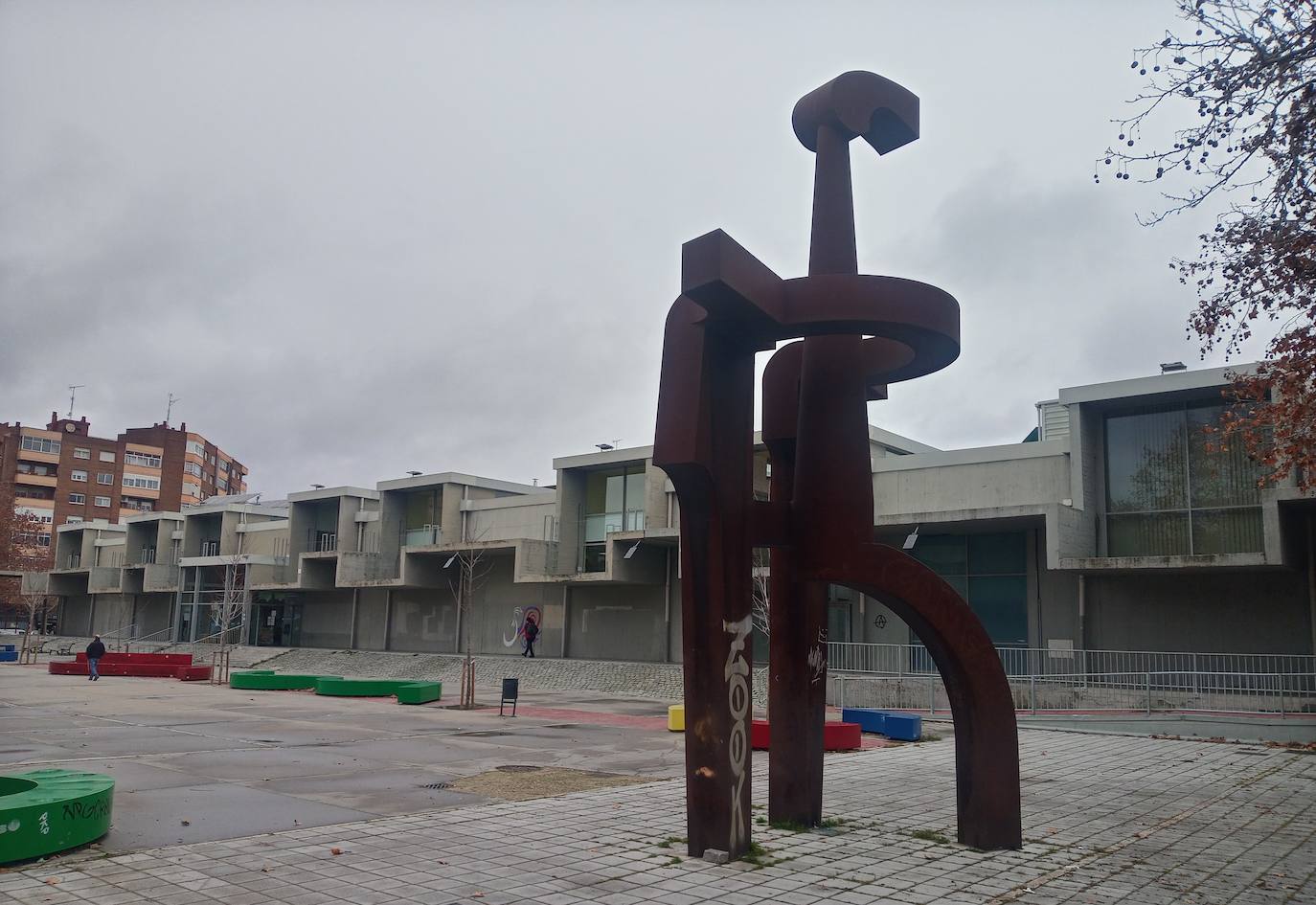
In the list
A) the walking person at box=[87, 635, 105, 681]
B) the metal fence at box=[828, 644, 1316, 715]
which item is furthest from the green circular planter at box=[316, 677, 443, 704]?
the metal fence at box=[828, 644, 1316, 715]

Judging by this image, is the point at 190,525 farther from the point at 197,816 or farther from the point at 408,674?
the point at 197,816

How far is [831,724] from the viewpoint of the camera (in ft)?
54.7

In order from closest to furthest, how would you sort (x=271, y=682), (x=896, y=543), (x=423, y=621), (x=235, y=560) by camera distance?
(x=271, y=682), (x=896, y=543), (x=423, y=621), (x=235, y=560)

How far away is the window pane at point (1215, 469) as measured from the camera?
23.4 metres

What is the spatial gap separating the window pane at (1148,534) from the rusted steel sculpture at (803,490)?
697 inches

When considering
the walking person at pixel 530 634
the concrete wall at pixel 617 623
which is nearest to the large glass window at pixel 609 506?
the concrete wall at pixel 617 623

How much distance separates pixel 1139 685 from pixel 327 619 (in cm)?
3940

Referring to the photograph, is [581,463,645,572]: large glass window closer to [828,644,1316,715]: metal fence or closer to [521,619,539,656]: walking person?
[521,619,539,656]: walking person

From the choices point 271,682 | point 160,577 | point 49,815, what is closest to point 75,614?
point 160,577

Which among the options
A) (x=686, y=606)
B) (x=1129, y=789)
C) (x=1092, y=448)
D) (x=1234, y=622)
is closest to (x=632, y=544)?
(x=1092, y=448)

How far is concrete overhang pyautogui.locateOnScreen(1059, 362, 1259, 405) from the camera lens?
23156 millimetres

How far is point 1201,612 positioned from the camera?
24.8 metres

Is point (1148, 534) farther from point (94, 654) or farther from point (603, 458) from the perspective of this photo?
point (94, 654)

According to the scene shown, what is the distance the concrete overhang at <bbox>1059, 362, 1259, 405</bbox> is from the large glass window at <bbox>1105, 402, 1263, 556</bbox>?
0.87m
